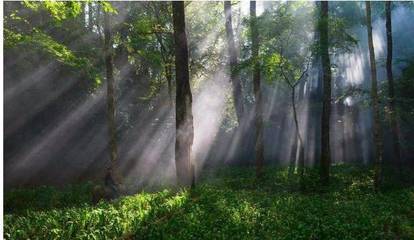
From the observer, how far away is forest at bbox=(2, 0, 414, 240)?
36.0ft

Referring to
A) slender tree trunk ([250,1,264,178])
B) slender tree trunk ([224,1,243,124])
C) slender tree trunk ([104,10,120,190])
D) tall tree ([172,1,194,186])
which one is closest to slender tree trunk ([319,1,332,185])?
slender tree trunk ([250,1,264,178])

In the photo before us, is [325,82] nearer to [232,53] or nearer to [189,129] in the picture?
[189,129]

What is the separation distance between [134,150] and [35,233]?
24.8 meters

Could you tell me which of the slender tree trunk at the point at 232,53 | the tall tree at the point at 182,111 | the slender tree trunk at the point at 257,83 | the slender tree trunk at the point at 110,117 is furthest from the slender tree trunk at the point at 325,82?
the slender tree trunk at the point at 110,117

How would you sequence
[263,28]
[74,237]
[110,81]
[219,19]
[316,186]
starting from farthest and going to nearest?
[219,19], [263,28], [316,186], [110,81], [74,237]

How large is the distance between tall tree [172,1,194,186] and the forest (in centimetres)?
5

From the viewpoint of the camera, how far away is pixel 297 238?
32.6 feet

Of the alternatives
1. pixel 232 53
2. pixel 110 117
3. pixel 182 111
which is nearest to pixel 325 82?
pixel 182 111

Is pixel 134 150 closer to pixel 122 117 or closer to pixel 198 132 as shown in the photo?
pixel 122 117

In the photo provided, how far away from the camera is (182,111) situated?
14773 millimetres

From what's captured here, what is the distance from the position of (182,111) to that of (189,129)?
65 centimetres

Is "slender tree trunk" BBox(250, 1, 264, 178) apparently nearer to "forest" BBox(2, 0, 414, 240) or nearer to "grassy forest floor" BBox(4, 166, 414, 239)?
"forest" BBox(2, 0, 414, 240)

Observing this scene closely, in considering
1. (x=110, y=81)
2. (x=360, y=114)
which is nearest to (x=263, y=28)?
(x=110, y=81)

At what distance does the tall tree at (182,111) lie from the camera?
14766 mm
